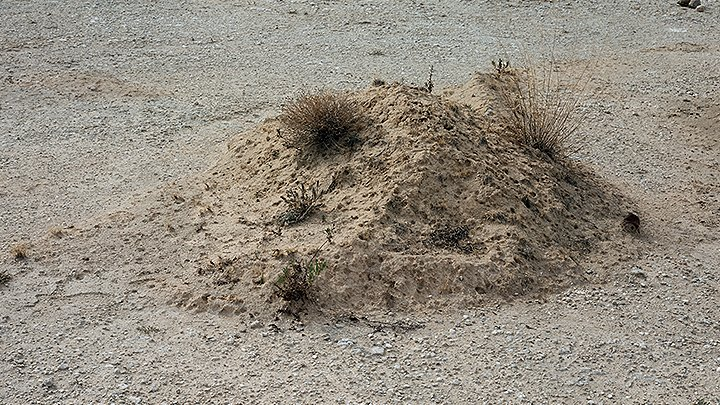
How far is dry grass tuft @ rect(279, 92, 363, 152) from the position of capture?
605cm

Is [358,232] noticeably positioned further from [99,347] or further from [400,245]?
[99,347]

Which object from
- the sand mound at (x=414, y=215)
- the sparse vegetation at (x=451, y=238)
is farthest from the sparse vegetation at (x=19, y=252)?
the sparse vegetation at (x=451, y=238)

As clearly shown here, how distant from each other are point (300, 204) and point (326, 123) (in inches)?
27.7

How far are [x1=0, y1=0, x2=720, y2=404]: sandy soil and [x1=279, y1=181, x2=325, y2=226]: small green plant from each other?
1.12 ft

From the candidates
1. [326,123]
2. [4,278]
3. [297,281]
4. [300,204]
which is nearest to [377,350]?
[297,281]

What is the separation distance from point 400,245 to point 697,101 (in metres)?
4.55

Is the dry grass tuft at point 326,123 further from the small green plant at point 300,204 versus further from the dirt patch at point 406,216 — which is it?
the small green plant at point 300,204

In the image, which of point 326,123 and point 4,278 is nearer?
point 4,278

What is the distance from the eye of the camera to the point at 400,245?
532 centimetres

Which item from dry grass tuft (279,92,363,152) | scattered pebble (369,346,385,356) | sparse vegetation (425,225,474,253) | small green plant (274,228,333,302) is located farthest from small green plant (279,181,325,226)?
scattered pebble (369,346,385,356)

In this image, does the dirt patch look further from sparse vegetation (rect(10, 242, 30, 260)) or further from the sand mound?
sparse vegetation (rect(10, 242, 30, 260))

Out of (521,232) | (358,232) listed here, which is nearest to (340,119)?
(358,232)

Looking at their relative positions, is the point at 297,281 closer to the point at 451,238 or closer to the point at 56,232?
the point at 451,238

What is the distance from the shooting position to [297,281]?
500 centimetres
